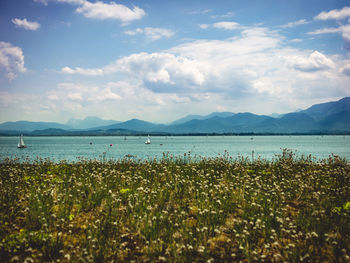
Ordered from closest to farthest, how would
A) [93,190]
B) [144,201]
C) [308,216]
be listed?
[308,216], [144,201], [93,190]

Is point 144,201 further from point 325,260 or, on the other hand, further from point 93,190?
point 325,260

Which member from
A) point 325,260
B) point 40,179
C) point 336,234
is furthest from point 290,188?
point 40,179

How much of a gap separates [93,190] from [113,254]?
3649 mm

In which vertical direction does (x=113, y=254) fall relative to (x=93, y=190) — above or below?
below

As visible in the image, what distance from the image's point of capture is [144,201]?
8977 millimetres

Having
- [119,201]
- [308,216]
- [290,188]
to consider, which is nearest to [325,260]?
[308,216]

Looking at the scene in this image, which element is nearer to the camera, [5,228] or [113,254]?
[113,254]

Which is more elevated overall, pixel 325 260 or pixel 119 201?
pixel 119 201

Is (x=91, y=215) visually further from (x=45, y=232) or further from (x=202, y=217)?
(x=202, y=217)

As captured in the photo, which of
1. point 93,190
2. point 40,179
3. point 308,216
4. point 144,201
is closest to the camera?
point 308,216

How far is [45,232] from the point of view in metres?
7.17

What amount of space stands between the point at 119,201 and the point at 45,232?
257 centimetres

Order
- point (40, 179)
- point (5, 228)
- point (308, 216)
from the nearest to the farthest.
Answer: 1. point (5, 228)
2. point (308, 216)
3. point (40, 179)

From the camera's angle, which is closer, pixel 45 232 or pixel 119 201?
pixel 45 232
